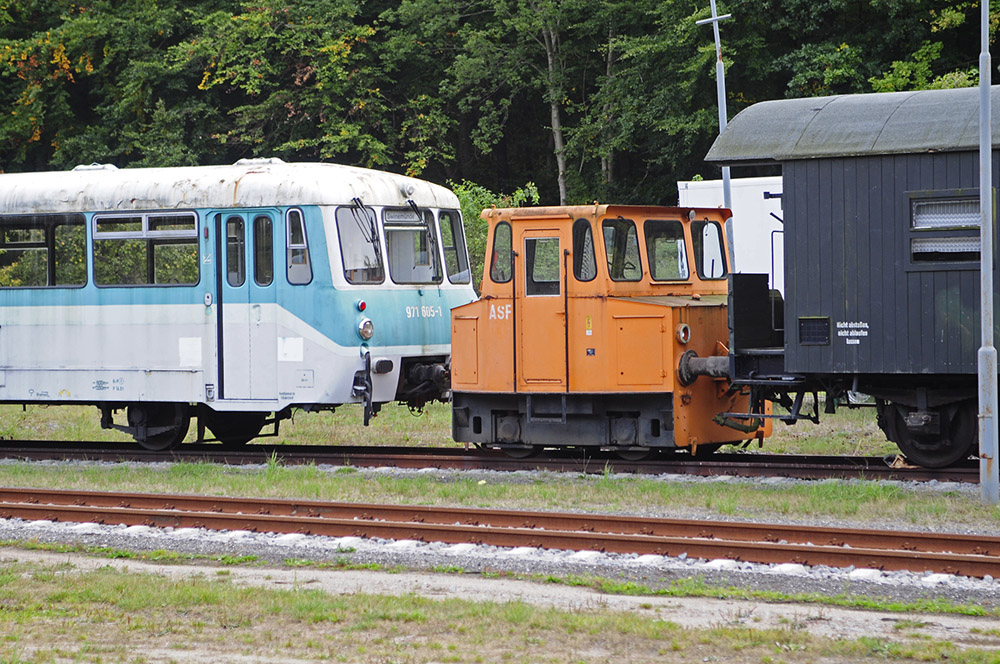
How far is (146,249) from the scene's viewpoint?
15.9 meters

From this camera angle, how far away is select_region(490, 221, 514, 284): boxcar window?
46.4 ft

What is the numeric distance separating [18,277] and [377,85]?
22755 mm

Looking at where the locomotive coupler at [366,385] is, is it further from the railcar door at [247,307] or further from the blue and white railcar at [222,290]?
the railcar door at [247,307]

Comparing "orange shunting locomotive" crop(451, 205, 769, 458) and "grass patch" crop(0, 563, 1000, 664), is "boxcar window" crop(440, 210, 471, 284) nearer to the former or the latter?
"orange shunting locomotive" crop(451, 205, 769, 458)

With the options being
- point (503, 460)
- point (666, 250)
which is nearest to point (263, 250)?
point (503, 460)

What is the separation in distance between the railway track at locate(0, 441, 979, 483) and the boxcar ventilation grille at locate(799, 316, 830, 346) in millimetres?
1308

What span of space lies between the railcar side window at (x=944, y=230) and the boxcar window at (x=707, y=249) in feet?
9.59

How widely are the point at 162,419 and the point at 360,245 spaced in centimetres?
345

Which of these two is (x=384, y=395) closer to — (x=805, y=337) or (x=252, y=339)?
(x=252, y=339)

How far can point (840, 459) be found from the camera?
14.0 metres

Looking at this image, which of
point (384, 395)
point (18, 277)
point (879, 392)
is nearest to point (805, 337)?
point (879, 392)

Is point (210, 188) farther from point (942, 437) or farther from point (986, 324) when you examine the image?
point (986, 324)

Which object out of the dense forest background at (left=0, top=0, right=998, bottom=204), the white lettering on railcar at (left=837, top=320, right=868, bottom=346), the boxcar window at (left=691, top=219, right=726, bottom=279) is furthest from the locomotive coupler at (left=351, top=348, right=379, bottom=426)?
the dense forest background at (left=0, top=0, right=998, bottom=204)

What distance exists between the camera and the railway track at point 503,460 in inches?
519
